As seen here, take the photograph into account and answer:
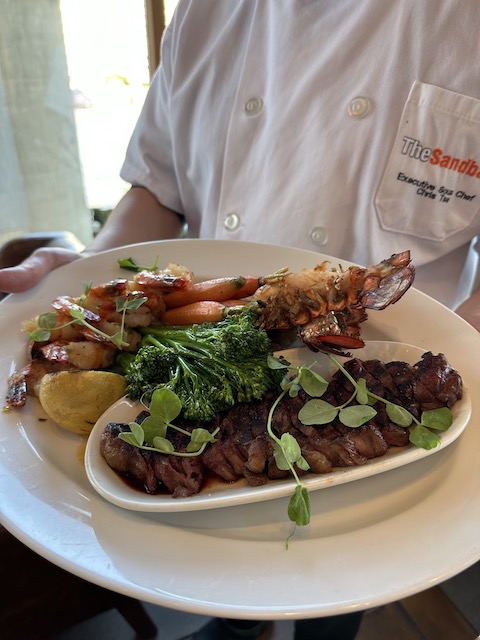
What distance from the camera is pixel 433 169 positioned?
6.14 feet

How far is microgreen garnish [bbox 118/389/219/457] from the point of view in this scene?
1.22 m

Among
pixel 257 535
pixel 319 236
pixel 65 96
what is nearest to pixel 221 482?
pixel 257 535

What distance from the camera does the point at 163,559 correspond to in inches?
39.8

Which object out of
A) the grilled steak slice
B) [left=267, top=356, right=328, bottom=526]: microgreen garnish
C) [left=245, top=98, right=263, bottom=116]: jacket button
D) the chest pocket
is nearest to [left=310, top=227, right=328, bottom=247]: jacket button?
the chest pocket

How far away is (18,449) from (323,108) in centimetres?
164

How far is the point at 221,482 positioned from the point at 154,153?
1.87 m

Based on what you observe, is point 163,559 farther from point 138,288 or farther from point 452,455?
point 138,288

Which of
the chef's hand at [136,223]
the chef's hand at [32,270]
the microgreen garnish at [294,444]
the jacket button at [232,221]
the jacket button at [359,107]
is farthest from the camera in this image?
the chef's hand at [136,223]

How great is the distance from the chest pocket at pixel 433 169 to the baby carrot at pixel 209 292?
2.21 ft

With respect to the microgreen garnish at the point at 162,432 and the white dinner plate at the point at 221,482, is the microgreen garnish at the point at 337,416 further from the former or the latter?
the microgreen garnish at the point at 162,432

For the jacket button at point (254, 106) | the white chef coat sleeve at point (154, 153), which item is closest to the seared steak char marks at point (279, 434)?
the jacket button at point (254, 106)

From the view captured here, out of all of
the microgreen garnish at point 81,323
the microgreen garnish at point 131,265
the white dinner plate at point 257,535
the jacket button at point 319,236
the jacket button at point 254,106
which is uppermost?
the jacket button at point 254,106

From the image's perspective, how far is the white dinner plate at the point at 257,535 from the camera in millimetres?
939

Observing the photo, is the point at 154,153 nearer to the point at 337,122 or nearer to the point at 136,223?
the point at 136,223
